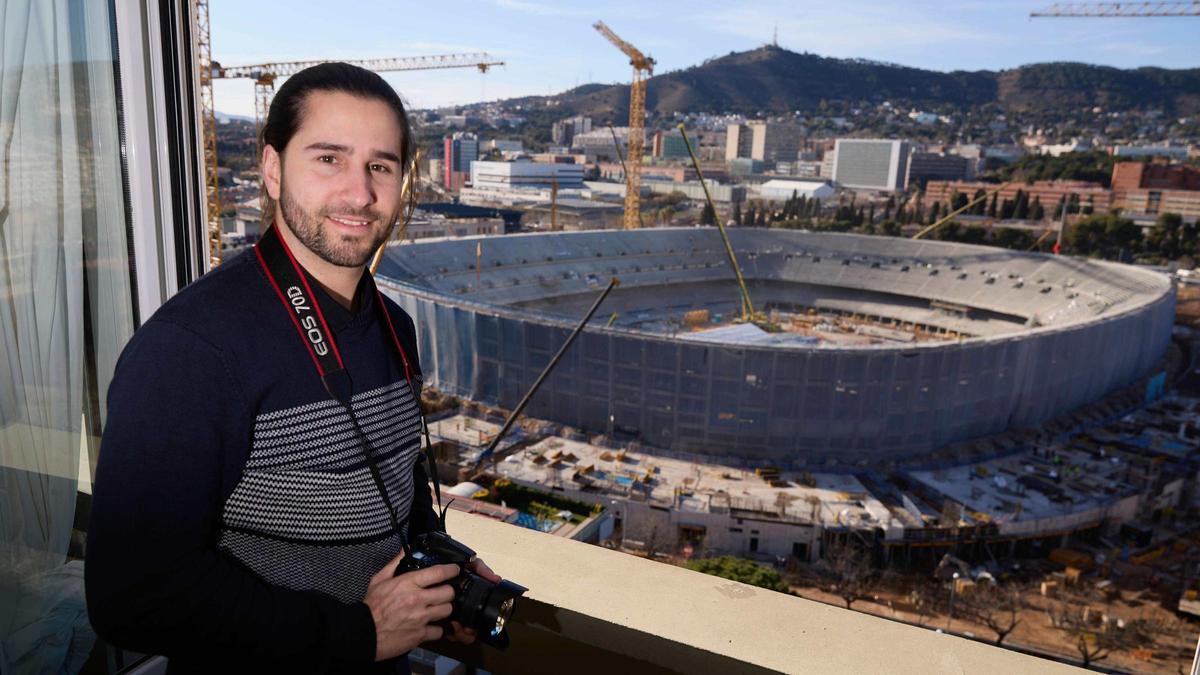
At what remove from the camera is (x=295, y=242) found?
62 centimetres

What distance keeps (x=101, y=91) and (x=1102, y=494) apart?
11756mm

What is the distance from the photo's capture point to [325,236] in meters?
→ 0.62

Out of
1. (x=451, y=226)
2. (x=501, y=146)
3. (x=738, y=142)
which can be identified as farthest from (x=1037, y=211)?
(x=501, y=146)

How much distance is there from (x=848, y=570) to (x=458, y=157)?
4985 centimetres

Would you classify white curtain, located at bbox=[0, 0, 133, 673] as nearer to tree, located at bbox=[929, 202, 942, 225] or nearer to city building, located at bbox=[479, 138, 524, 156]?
tree, located at bbox=[929, 202, 942, 225]

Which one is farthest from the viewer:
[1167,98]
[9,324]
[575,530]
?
[1167,98]

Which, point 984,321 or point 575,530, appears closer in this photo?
point 575,530

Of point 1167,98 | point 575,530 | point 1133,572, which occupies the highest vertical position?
point 1167,98

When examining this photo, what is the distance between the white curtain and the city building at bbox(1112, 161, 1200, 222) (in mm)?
38536

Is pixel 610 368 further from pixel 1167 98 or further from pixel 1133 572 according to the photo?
pixel 1167 98

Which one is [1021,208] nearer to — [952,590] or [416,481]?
[952,590]

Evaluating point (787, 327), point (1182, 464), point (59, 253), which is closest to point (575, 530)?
point (59, 253)

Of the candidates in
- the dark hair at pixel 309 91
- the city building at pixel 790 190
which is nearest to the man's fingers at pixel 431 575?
the dark hair at pixel 309 91

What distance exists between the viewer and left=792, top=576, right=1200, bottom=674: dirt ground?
667cm
